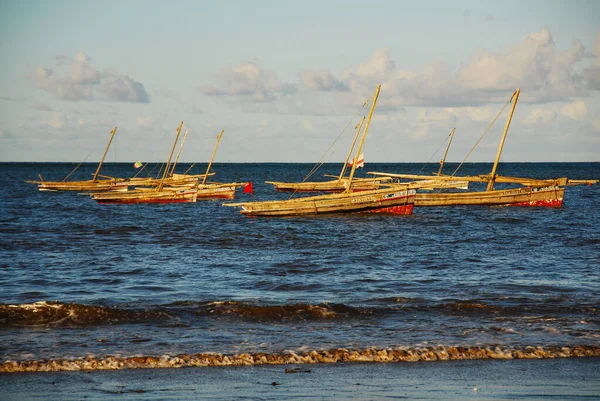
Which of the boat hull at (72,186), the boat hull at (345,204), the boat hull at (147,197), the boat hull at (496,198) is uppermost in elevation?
the boat hull at (496,198)

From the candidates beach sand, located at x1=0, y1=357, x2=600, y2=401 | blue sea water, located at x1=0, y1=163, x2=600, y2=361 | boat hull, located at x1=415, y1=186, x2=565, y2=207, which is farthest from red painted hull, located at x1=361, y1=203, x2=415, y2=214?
beach sand, located at x1=0, y1=357, x2=600, y2=401

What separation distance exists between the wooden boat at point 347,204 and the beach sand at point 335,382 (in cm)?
3547

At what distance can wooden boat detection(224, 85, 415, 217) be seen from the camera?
4966 cm

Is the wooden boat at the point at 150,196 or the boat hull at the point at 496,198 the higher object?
the boat hull at the point at 496,198

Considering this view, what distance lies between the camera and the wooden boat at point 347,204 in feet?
163

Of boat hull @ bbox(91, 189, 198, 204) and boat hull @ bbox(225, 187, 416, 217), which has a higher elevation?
boat hull @ bbox(225, 187, 416, 217)

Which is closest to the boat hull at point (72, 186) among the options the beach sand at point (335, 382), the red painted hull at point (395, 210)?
the red painted hull at point (395, 210)

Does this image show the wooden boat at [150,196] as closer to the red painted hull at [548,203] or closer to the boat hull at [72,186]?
the boat hull at [72,186]

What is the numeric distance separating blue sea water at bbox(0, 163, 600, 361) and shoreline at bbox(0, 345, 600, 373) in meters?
0.55

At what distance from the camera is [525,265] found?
2780 centimetres

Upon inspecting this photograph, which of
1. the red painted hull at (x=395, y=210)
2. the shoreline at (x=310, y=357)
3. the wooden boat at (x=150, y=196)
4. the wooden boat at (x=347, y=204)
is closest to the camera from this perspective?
the shoreline at (x=310, y=357)

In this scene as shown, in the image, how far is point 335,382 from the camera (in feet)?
41.7

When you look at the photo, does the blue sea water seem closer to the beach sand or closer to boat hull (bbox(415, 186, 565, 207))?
the beach sand

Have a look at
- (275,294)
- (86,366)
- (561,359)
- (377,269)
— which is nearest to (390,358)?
(561,359)
